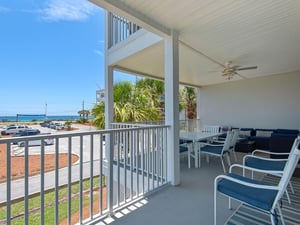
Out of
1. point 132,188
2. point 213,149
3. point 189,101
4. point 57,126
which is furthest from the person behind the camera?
point 57,126

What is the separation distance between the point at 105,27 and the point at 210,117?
535 cm

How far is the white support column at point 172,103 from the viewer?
10.1 ft

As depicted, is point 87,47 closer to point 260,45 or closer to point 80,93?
point 80,93

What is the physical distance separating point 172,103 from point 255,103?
5.18 m

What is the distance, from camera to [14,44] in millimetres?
26297

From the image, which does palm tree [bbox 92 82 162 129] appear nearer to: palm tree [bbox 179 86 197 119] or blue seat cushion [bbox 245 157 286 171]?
blue seat cushion [bbox 245 157 286 171]

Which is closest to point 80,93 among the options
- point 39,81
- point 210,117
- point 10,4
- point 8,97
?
point 39,81

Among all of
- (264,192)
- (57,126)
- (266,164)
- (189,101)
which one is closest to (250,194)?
(264,192)


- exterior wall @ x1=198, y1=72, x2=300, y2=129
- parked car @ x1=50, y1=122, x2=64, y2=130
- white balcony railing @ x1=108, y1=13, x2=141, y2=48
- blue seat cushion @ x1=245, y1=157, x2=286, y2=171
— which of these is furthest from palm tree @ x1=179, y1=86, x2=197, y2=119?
parked car @ x1=50, y1=122, x2=64, y2=130

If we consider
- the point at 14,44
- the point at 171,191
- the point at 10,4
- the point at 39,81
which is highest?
the point at 10,4

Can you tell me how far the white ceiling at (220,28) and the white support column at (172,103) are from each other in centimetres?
25

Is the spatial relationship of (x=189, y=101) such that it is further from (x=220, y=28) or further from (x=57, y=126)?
(x=57, y=126)

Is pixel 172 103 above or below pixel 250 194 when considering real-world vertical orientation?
above

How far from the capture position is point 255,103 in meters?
7.00
